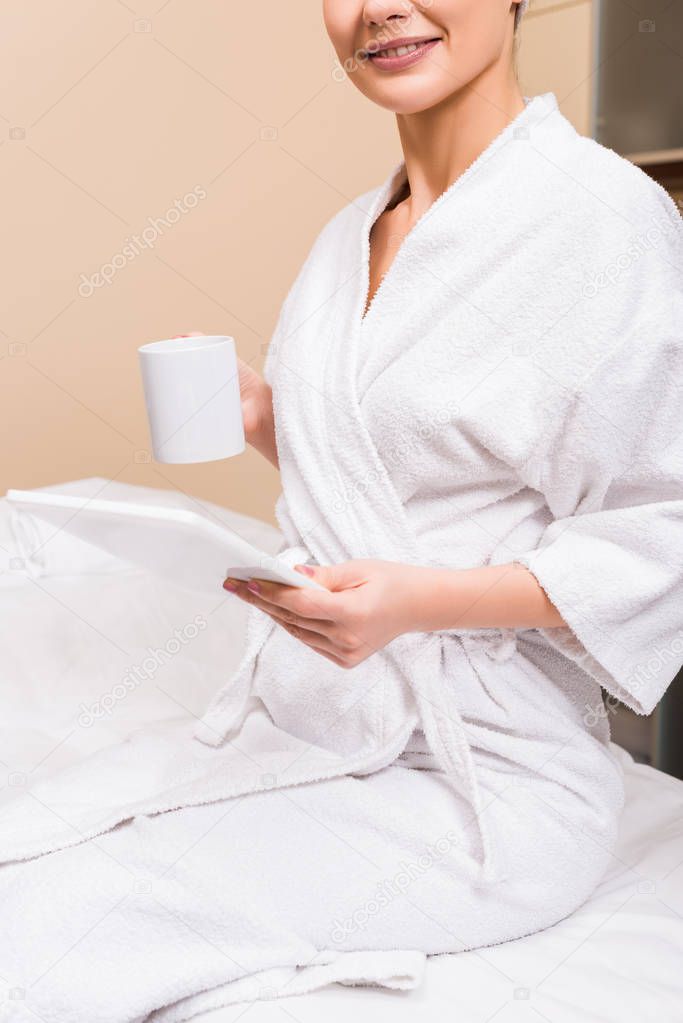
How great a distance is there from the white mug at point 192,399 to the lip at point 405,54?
0.30 meters

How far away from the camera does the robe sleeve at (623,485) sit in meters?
1.00

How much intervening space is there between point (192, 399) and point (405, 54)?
385mm

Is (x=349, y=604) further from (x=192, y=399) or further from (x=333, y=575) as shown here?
(x=192, y=399)

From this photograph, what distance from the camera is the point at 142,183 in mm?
2301

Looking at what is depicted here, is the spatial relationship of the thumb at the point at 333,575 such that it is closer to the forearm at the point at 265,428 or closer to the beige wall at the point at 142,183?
the forearm at the point at 265,428

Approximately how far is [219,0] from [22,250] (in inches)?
25.2

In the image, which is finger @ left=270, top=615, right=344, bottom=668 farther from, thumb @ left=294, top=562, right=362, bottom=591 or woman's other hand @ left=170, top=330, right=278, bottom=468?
woman's other hand @ left=170, top=330, right=278, bottom=468

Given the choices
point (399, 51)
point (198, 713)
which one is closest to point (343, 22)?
point (399, 51)

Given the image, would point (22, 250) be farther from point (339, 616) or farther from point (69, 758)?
point (339, 616)

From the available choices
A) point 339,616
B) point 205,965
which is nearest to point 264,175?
point 339,616

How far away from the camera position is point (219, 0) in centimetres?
227

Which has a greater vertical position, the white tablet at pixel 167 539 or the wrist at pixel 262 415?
the wrist at pixel 262 415

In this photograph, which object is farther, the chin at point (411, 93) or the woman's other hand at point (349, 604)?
the chin at point (411, 93)

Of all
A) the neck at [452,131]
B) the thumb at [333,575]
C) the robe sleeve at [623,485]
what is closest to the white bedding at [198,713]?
the robe sleeve at [623,485]
